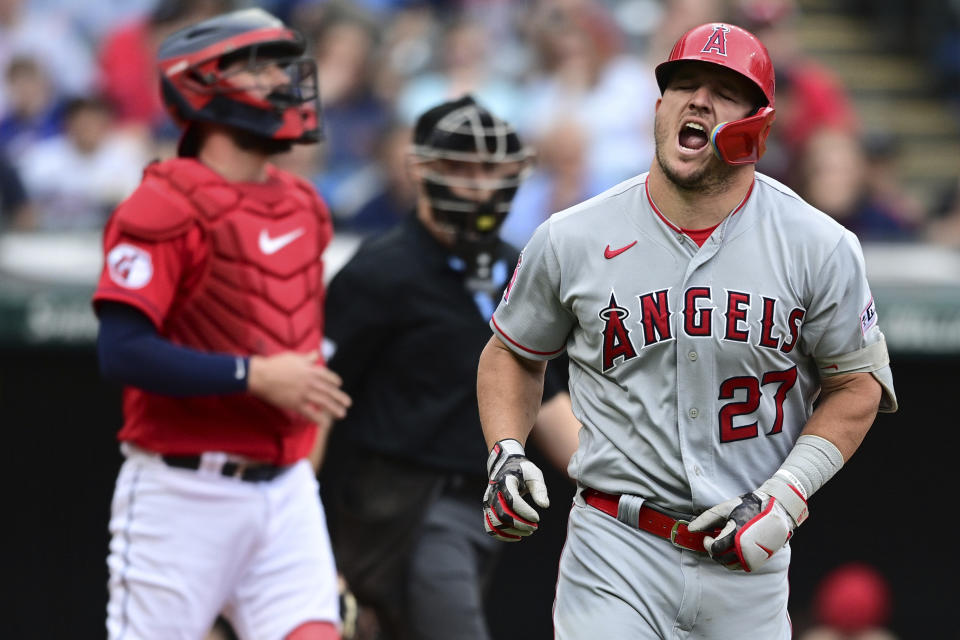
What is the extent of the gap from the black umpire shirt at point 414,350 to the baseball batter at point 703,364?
3.80ft

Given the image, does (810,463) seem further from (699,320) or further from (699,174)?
(699,174)

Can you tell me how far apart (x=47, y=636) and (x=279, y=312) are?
3285mm

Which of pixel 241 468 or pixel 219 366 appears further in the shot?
pixel 241 468

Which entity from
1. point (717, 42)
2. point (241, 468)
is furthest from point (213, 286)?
point (717, 42)

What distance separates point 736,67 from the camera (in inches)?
121

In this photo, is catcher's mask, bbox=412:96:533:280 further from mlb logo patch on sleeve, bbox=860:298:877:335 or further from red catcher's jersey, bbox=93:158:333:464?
mlb logo patch on sleeve, bbox=860:298:877:335

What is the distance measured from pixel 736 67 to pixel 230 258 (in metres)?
1.49

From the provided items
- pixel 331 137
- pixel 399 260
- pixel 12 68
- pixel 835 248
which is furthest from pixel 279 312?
pixel 12 68

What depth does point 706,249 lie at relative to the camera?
313 cm

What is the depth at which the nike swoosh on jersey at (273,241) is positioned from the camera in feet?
13.1

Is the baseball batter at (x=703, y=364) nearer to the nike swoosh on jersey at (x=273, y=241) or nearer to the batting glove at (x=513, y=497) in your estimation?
the batting glove at (x=513, y=497)

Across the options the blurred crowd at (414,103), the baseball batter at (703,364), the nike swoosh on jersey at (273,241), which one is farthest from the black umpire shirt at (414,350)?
the blurred crowd at (414,103)

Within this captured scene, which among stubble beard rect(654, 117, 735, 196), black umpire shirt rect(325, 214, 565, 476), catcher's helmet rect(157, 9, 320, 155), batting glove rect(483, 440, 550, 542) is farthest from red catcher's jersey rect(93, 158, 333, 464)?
stubble beard rect(654, 117, 735, 196)

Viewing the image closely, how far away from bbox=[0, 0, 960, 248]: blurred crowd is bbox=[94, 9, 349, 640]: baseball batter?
269 centimetres
